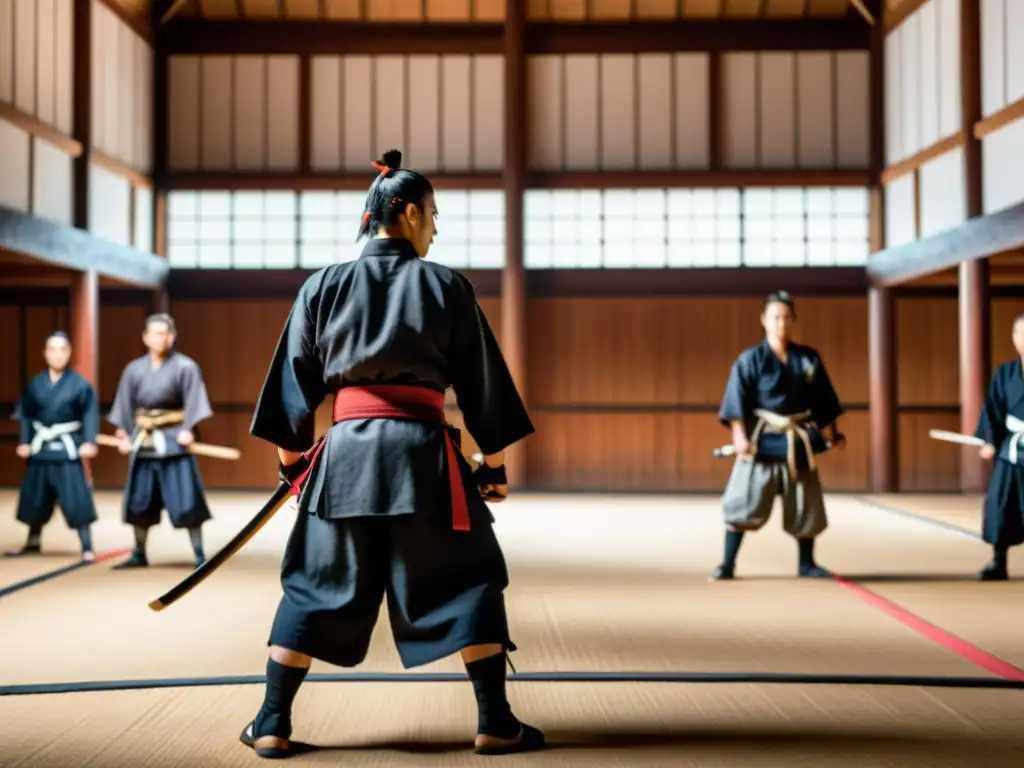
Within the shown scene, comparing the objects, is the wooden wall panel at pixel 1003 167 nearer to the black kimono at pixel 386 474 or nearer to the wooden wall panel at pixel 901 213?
the wooden wall panel at pixel 901 213

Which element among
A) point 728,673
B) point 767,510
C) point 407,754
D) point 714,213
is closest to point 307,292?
point 407,754

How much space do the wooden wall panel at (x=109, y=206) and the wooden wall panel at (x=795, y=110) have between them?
5502mm

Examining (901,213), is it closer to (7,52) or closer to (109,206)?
(109,206)

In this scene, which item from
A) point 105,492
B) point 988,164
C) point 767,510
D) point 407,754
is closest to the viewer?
point 407,754

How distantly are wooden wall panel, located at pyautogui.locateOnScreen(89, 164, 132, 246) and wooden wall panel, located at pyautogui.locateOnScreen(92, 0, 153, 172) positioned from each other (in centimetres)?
23

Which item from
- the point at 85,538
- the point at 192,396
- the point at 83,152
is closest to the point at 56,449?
the point at 85,538

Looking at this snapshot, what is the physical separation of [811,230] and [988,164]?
2.17 metres

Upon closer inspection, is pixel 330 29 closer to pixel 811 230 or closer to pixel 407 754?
pixel 811 230

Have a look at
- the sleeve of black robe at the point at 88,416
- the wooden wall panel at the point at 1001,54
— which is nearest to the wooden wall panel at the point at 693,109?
the wooden wall panel at the point at 1001,54

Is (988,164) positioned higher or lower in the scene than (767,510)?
higher

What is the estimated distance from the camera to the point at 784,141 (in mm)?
10242

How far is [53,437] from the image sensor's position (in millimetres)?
5422

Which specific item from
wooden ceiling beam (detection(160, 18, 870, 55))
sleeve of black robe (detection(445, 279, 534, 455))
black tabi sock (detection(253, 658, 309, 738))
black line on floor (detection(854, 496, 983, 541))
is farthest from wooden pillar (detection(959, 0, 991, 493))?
black tabi sock (detection(253, 658, 309, 738))

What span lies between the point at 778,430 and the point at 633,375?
18.2 feet
